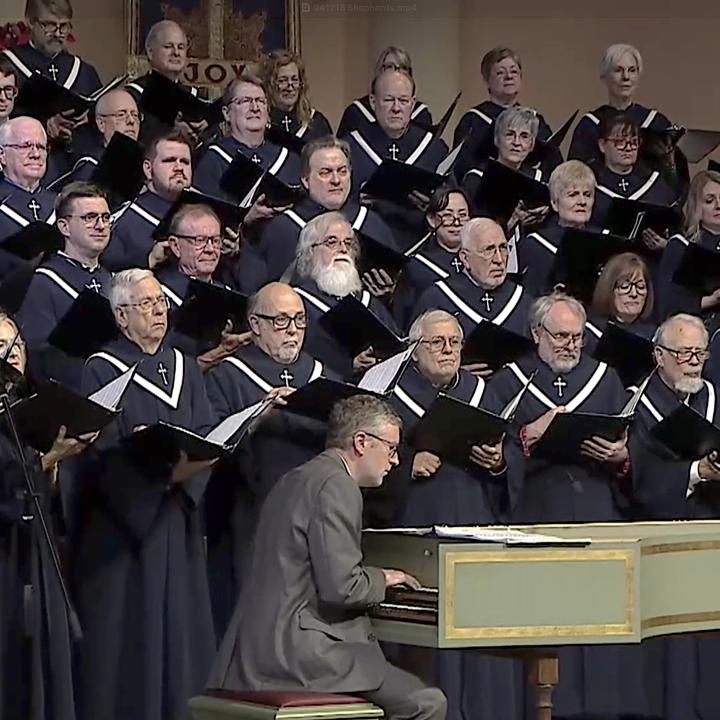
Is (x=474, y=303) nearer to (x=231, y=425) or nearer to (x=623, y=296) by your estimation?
(x=623, y=296)

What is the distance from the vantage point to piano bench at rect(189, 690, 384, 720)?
665 centimetres

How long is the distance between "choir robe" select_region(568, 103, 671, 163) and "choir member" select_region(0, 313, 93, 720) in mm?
4299

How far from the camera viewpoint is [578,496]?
8.82m

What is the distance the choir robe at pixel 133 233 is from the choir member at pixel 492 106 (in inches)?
86.2

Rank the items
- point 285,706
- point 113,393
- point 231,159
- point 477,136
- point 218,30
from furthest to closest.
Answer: point 218,30 < point 477,136 < point 231,159 < point 113,393 < point 285,706

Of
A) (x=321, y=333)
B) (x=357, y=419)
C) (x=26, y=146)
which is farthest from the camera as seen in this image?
(x=26, y=146)

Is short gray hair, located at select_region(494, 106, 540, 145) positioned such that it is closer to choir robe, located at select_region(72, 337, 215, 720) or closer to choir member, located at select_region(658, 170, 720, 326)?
choir member, located at select_region(658, 170, 720, 326)

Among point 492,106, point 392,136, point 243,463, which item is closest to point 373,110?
point 392,136

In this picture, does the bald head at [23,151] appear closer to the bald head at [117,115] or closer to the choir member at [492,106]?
the bald head at [117,115]

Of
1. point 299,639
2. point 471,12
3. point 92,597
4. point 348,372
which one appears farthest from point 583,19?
point 299,639

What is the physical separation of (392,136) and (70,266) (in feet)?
8.30

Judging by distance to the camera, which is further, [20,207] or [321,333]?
[20,207]

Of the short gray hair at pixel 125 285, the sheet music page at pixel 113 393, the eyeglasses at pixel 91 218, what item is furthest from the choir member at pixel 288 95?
the sheet music page at pixel 113 393

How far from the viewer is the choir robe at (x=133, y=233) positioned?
926 cm
